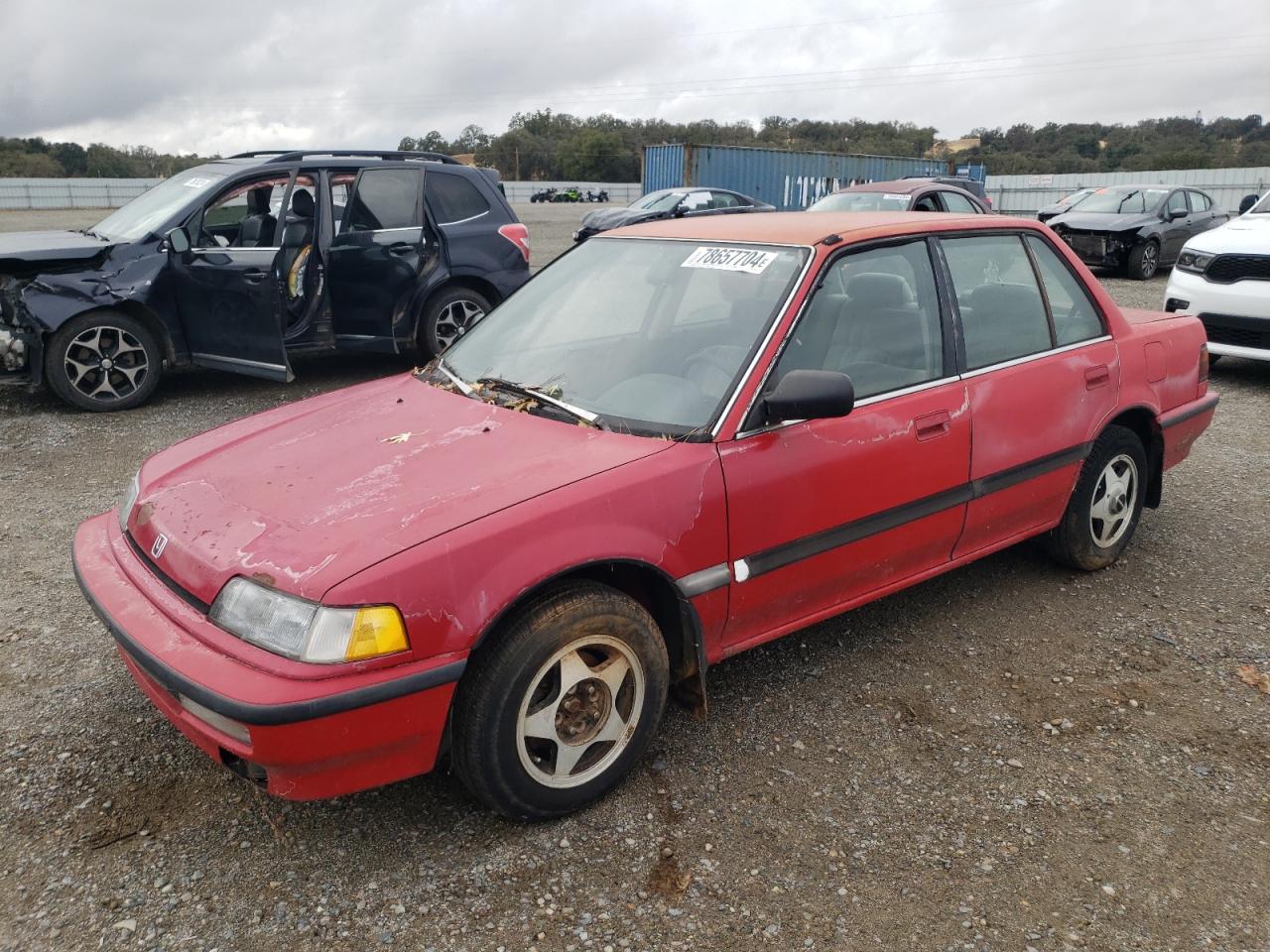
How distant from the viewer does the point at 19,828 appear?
102 inches

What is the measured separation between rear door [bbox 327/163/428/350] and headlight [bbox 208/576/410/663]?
18.5 ft

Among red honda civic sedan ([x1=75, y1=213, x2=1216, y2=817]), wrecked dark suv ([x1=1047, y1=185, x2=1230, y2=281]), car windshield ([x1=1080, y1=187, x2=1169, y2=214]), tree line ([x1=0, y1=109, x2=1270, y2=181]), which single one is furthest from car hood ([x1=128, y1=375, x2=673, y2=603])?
tree line ([x1=0, y1=109, x2=1270, y2=181])

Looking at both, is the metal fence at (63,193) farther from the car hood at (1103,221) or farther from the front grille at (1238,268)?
the front grille at (1238,268)

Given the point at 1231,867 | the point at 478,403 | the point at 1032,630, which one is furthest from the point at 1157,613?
the point at 478,403

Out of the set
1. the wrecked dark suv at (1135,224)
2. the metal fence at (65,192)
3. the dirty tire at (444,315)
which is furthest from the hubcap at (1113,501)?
the metal fence at (65,192)

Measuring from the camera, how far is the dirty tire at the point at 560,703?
2377mm

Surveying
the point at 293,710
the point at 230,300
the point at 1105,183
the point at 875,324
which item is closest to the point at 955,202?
the point at 230,300

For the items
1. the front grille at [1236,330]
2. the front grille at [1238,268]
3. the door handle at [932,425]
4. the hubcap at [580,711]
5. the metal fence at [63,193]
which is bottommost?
the hubcap at [580,711]

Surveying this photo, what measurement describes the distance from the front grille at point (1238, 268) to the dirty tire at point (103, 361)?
8400mm

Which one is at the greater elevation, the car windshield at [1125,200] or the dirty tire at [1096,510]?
the car windshield at [1125,200]

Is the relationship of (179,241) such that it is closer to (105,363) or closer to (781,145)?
(105,363)

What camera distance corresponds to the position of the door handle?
319cm

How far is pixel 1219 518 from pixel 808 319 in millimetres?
3182

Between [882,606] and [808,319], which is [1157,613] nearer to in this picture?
[882,606]
